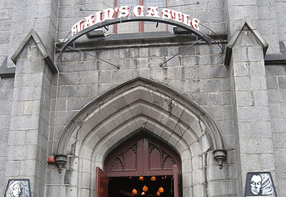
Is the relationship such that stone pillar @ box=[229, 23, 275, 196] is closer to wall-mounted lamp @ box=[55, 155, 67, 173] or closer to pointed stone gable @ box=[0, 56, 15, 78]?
wall-mounted lamp @ box=[55, 155, 67, 173]

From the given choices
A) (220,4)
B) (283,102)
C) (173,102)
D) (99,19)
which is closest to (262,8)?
(220,4)

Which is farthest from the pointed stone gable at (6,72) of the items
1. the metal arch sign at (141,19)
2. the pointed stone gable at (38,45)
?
the metal arch sign at (141,19)

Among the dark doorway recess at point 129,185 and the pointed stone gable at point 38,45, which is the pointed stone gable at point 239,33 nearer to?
the pointed stone gable at point 38,45

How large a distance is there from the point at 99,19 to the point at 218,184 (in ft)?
15.6

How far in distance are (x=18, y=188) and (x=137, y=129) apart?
3.54m

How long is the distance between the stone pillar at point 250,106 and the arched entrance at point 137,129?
0.99 m

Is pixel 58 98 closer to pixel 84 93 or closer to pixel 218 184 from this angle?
pixel 84 93

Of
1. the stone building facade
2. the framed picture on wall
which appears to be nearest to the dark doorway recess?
the stone building facade

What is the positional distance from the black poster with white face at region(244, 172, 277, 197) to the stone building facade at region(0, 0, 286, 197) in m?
0.46

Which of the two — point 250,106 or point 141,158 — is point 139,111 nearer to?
point 141,158

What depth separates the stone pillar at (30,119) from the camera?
10.2 m

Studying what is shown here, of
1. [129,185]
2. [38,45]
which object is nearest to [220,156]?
[38,45]

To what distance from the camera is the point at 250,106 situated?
33.1ft

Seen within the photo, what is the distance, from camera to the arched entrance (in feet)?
36.5
